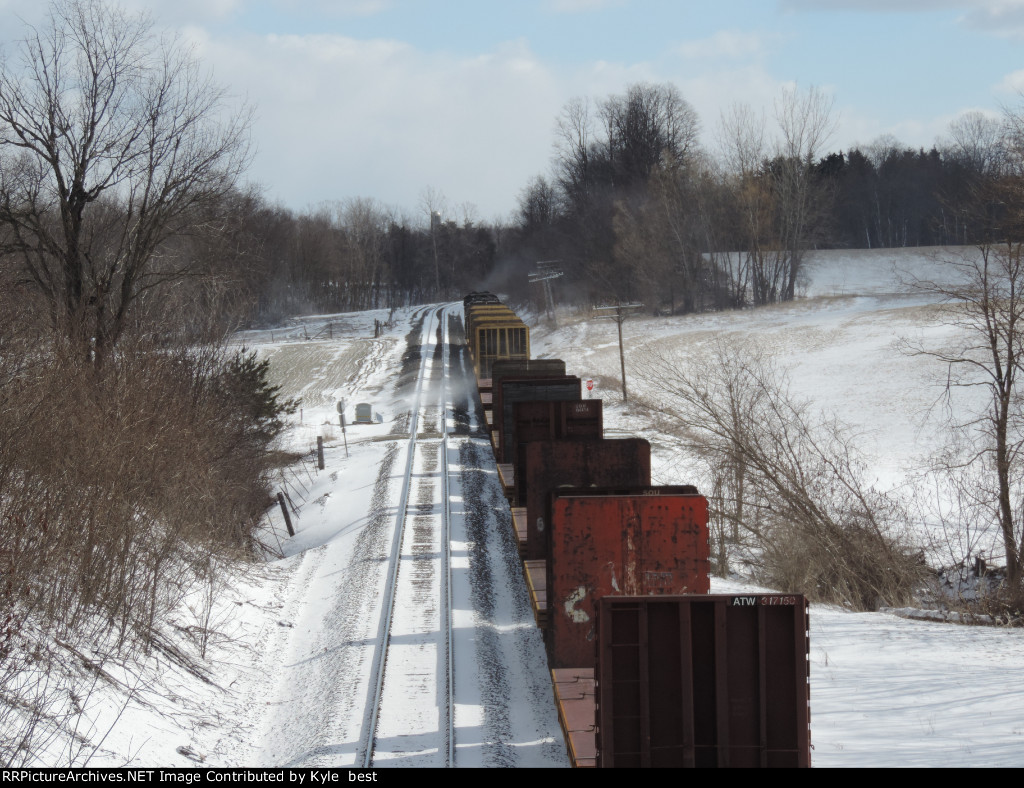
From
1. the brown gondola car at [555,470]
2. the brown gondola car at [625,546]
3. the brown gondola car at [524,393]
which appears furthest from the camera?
the brown gondola car at [524,393]

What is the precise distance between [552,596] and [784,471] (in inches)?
407

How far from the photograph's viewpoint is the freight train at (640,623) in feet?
24.8

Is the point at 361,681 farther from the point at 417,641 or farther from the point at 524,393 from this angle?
the point at 524,393

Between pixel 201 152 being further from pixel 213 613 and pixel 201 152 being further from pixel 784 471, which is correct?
pixel 784 471

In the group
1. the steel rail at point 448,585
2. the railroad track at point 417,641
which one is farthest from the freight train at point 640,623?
the railroad track at point 417,641

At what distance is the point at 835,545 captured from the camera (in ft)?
59.2

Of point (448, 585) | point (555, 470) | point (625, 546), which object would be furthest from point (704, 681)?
point (448, 585)

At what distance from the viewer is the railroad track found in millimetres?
10312

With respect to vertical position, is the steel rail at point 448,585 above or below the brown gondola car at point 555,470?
below

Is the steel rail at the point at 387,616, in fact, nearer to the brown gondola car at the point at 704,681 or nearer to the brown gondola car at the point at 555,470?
the brown gondola car at the point at 555,470

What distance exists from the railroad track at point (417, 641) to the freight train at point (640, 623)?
1597 mm

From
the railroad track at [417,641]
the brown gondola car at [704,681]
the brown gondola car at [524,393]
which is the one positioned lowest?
the railroad track at [417,641]

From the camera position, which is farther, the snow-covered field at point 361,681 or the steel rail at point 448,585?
the steel rail at point 448,585
